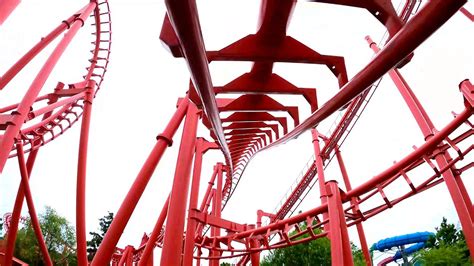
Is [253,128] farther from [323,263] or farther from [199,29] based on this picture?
[323,263]

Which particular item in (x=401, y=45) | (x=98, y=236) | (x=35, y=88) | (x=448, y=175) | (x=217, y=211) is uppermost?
(x=98, y=236)

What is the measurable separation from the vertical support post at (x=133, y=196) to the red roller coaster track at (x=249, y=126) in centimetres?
1

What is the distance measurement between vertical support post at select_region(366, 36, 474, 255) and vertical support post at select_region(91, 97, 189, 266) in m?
3.81

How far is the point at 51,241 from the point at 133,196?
Answer: 81.6 feet

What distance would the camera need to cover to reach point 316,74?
3943 millimetres

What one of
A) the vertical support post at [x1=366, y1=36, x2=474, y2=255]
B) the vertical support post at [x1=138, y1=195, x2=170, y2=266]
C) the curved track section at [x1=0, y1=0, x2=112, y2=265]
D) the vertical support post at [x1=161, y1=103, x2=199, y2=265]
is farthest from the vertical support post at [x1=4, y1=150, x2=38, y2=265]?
the vertical support post at [x1=366, y1=36, x2=474, y2=255]

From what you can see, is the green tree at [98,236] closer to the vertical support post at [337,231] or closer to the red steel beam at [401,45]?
the vertical support post at [337,231]

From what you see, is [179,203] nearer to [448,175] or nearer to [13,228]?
[448,175]

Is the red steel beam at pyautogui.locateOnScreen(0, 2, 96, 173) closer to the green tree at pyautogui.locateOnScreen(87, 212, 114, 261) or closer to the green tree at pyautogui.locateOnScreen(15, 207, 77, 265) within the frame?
the green tree at pyautogui.locateOnScreen(15, 207, 77, 265)

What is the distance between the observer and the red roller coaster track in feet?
6.49

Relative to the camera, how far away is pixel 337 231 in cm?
538

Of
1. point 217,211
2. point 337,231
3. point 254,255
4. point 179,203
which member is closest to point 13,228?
point 217,211

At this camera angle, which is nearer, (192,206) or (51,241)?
(192,206)

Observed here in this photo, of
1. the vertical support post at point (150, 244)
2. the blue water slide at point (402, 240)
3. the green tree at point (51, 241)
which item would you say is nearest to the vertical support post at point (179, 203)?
the vertical support post at point (150, 244)
